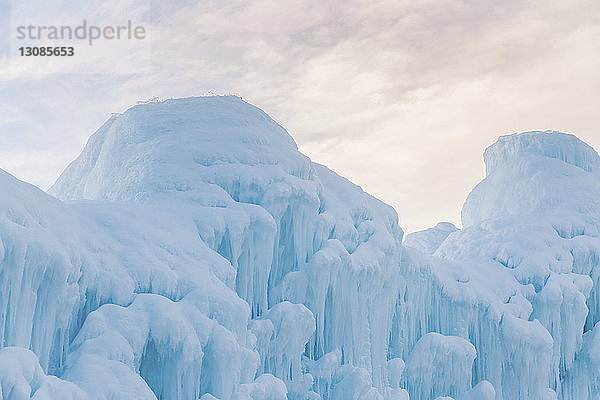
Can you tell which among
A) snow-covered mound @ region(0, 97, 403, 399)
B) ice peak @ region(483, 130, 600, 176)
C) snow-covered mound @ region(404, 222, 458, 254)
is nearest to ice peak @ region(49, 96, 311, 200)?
snow-covered mound @ region(0, 97, 403, 399)

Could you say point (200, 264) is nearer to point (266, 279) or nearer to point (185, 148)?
point (266, 279)

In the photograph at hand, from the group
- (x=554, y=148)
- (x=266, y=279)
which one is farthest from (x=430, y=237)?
(x=266, y=279)

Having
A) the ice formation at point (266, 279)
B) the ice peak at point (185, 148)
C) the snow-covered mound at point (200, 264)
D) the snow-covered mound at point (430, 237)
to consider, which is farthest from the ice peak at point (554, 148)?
the ice peak at point (185, 148)

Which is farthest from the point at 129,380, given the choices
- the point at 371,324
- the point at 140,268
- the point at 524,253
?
the point at 524,253

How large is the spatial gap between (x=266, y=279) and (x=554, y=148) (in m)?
17.1

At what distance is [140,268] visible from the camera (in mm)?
13219

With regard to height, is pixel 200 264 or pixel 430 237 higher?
pixel 200 264

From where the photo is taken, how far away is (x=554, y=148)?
29312mm

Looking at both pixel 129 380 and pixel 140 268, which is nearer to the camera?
pixel 129 380

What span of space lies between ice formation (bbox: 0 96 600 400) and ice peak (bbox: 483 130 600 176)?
0.08 meters

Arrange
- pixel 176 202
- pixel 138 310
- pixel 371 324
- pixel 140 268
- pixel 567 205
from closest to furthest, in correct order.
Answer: pixel 138 310 → pixel 140 268 → pixel 176 202 → pixel 371 324 → pixel 567 205

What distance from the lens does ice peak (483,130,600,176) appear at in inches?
1147

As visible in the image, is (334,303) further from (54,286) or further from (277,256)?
(54,286)

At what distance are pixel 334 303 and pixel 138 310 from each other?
23.3 feet
